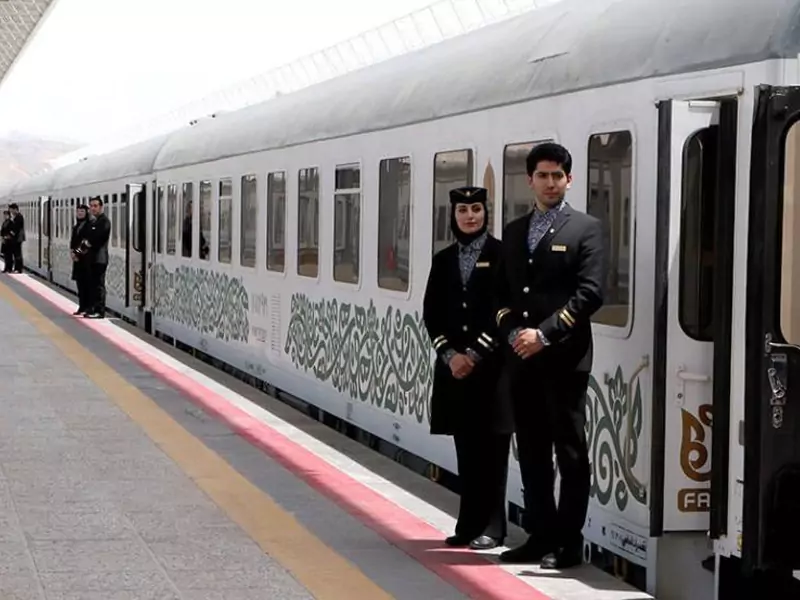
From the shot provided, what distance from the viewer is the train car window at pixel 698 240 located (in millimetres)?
6074

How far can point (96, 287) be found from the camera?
23.7 meters

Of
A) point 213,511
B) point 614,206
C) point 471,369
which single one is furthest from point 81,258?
point 614,206

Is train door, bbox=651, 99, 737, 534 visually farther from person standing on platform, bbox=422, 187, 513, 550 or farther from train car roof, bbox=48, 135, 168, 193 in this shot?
train car roof, bbox=48, 135, 168, 193

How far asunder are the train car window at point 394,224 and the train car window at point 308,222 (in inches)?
74.3

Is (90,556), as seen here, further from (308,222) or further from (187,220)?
(187,220)

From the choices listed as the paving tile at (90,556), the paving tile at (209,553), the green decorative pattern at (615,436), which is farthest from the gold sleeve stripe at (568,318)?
the paving tile at (90,556)

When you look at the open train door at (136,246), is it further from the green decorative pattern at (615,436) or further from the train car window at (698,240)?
the train car window at (698,240)

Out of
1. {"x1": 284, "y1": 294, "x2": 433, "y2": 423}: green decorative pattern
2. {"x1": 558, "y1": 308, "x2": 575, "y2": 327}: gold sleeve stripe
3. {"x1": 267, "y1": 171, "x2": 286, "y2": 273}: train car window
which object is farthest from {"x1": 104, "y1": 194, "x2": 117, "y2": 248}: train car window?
{"x1": 558, "y1": 308, "x2": 575, "y2": 327}: gold sleeve stripe

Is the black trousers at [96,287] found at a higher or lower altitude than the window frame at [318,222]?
lower

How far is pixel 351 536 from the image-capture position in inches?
304

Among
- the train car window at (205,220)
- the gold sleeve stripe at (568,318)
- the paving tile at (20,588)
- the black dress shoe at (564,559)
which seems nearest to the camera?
the paving tile at (20,588)

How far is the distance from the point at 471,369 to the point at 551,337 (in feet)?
2.42

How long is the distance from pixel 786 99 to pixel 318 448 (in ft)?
20.1

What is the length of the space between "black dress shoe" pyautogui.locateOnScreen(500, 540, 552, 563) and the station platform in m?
0.05
